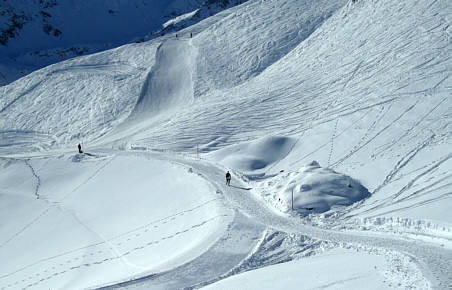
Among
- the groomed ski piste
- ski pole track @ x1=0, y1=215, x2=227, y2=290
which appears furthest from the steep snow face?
ski pole track @ x1=0, y1=215, x2=227, y2=290

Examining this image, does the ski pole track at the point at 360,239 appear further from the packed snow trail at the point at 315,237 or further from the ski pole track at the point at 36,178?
the ski pole track at the point at 36,178

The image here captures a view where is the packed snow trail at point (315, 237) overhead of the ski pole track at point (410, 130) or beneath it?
beneath

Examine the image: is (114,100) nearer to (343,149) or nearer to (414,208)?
(343,149)

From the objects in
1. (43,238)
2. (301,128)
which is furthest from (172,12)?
(43,238)

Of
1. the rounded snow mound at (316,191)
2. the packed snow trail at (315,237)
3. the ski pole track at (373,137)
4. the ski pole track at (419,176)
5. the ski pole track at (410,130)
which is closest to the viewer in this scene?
the packed snow trail at (315,237)

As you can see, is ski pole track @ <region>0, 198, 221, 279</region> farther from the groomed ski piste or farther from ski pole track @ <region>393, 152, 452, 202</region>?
ski pole track @ <region>393, 152, 452, 202</region>

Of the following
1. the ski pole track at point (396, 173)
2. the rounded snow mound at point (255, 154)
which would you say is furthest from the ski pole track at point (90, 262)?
the rounded snow mound at point (255, 154)

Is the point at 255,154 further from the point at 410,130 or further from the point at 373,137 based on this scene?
the point at 410,130
